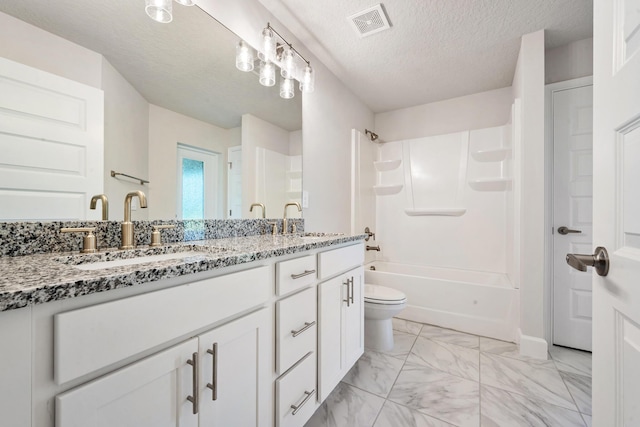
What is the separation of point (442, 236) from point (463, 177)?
0.69 m

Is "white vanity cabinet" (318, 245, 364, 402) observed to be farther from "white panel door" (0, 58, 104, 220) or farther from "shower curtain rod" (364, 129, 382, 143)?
"shower curtain rod" (364, 129, 382, 143)

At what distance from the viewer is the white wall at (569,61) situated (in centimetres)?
202

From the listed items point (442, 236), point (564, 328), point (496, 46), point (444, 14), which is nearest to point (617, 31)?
point (444, 14)

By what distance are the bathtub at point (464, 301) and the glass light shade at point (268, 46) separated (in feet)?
7.04

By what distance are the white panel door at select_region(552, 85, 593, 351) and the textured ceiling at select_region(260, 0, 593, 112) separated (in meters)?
0.55

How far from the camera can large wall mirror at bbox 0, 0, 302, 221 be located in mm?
841

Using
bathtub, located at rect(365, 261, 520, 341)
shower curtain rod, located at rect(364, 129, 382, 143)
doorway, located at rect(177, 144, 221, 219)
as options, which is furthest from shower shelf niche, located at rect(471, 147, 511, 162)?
doorway, located at rect(177, 144, 221, 219)

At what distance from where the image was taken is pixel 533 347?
1.94 meters

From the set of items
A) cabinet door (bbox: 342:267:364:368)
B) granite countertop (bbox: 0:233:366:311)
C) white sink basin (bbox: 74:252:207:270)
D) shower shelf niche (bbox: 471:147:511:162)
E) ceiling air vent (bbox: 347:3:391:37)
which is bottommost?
cabinet door (bbox: 342:267:364:368)

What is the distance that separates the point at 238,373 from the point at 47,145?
3.20ft

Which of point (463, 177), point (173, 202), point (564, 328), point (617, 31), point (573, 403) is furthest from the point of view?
point (463, 177)

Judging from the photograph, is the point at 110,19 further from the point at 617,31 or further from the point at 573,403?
the point at 573,403

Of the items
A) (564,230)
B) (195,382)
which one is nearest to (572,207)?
(564,230)

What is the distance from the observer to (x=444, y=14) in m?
1.76
